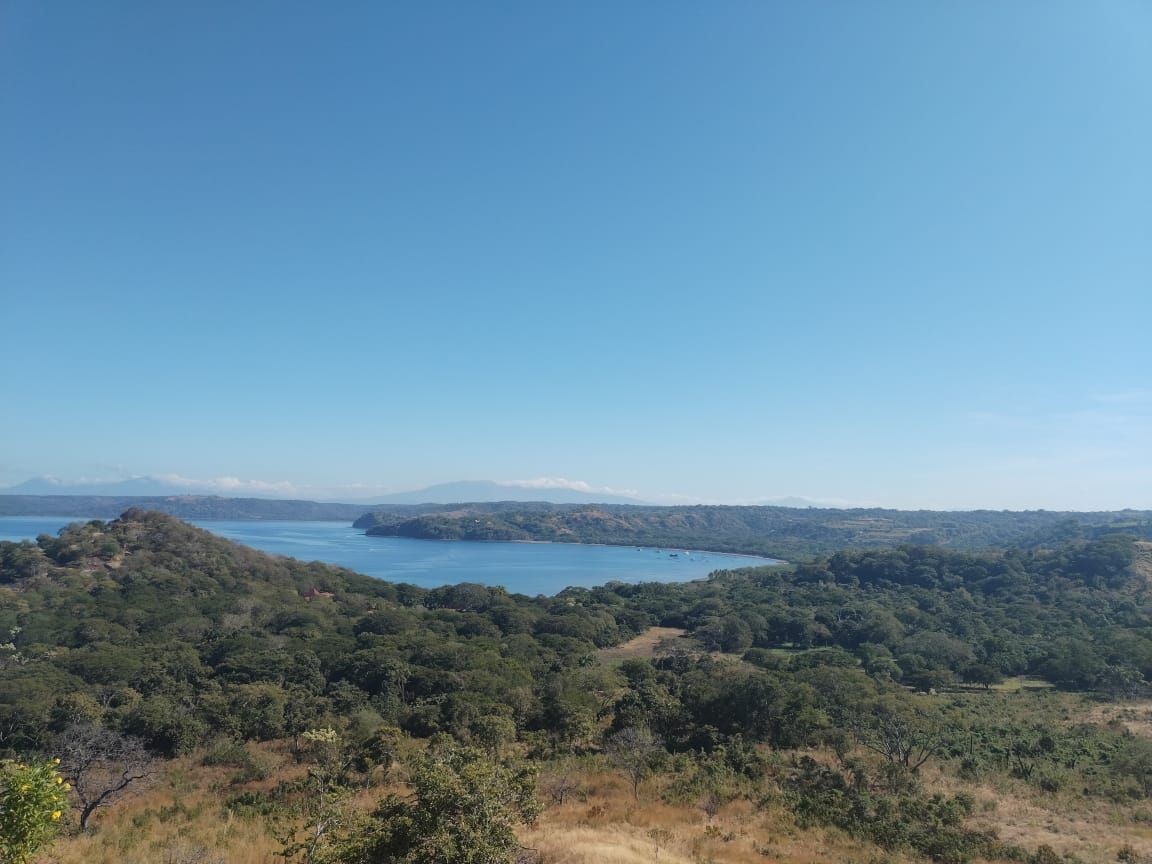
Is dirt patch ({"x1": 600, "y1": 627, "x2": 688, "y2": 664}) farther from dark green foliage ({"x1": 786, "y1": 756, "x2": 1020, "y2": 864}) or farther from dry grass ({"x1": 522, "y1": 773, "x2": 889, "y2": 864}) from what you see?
dry grass ({"x1": 522, "y1": 773, "x2": 889, "y2": 864})

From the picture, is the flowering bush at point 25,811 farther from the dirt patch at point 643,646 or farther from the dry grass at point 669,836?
the dirt patch at point 643,646

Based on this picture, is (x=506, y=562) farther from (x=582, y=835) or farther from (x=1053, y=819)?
(x=582, y=835)

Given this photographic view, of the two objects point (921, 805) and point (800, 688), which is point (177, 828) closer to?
Result: point (921, 805)

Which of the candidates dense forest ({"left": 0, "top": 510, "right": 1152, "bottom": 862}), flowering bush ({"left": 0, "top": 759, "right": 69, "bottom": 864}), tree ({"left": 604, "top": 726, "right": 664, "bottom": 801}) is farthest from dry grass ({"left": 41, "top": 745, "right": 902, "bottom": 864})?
flowering bush ({"left": 0, "top": 759, "right": 69, "bottom": 864})

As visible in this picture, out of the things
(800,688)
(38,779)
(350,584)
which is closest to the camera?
(38,779)

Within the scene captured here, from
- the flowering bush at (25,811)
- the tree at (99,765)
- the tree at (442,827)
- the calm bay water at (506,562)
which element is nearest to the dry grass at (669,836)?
the tree at (442,827)

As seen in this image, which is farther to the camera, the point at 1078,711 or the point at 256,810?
the point at 1078,711

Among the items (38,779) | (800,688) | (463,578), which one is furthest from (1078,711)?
(463,578)
